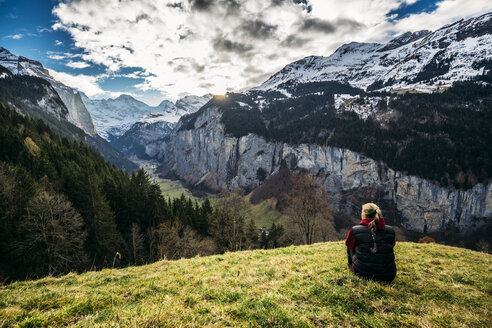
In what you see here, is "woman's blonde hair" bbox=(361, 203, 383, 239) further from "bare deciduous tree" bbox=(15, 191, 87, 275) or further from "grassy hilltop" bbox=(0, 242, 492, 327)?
"bare deciduous tree" bbox=(15, 191, 87, 275)

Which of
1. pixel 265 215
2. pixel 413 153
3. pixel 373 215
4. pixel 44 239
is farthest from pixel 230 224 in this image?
pixel 413 153

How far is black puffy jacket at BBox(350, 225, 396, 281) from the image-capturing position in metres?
6.68

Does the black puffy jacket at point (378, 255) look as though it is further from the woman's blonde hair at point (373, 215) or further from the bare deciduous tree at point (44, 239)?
the bare deciduous tree at point (44, 239)

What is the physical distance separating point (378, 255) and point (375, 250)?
0.67 feet

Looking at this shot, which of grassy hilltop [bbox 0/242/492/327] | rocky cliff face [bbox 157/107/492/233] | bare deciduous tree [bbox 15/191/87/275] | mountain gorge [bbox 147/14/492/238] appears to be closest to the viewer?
grassy hilltop [bbox 0/242/492/327]

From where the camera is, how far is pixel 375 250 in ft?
21.9

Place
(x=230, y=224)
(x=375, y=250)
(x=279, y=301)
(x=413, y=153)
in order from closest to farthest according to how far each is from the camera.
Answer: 1. (x=279, y=301)
2. (x=375, y=250)
3. (x=230, y=224)
4. (x=413, y=153)

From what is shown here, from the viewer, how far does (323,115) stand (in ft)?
609

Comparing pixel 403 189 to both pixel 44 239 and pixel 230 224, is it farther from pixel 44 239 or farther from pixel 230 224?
pixel 44 239

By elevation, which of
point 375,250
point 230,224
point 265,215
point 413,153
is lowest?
point 265,215

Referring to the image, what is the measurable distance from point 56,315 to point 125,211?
134 ft

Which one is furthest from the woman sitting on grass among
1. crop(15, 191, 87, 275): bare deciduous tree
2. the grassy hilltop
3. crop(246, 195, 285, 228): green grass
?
crop(246, 195, 285, 228): green grass

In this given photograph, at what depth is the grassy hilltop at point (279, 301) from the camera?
4.57 m

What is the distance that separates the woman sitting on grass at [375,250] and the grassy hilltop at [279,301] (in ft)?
1.24
